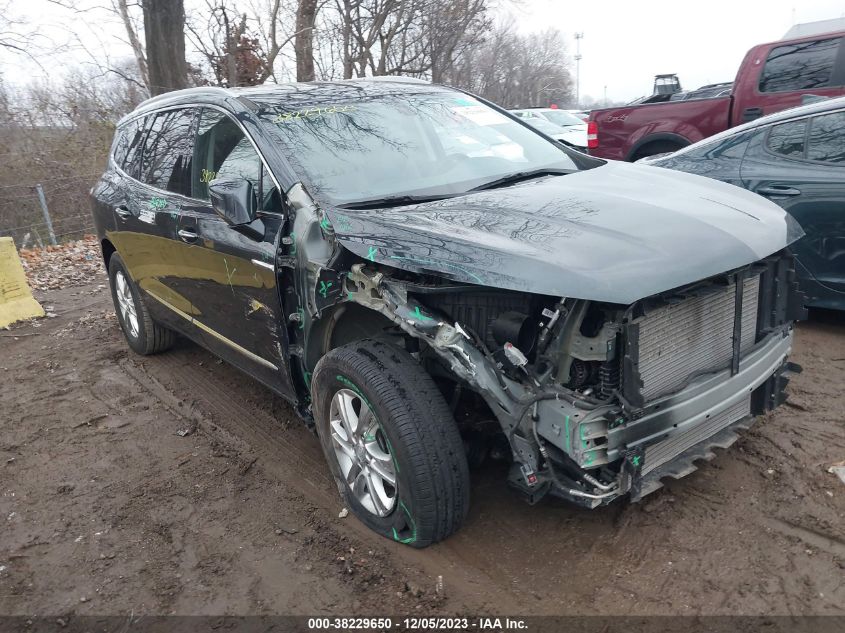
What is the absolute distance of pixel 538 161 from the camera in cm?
392

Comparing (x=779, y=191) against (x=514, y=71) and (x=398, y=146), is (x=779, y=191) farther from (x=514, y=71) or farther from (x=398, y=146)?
(x=514, y=71)

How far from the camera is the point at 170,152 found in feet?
14.8

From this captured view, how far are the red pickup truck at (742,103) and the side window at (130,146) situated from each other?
234 inches

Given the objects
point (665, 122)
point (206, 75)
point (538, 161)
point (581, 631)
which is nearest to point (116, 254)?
point (538, 161)

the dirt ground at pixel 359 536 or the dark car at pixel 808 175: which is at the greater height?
the dark car at pixel 808 175

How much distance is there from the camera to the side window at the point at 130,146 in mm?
5070

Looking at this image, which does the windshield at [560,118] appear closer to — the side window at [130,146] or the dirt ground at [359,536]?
the side window at [130,146]

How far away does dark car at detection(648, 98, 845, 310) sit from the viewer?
4.62 meters

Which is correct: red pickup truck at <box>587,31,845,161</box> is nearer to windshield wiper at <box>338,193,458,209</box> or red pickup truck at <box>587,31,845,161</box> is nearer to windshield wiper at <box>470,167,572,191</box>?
windshield wiper at <box>470,167,572,191</box>

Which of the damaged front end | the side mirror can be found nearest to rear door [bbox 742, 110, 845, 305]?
the damaged front end

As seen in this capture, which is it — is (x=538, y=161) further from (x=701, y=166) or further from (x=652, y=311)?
(x=701, y=166)

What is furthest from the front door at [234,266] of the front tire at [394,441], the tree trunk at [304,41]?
the tree trunk at [304,41]

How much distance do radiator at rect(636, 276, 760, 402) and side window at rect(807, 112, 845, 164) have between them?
2.36m

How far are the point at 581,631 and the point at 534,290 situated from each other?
124cm
